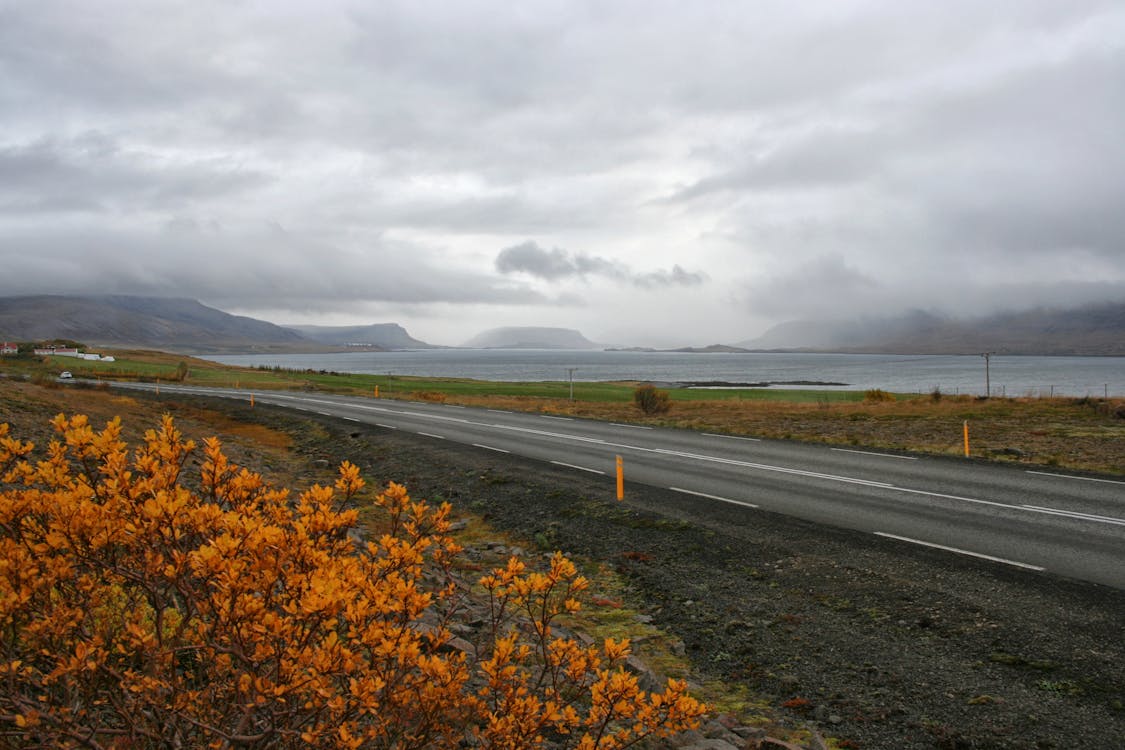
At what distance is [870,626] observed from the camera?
6551 mm

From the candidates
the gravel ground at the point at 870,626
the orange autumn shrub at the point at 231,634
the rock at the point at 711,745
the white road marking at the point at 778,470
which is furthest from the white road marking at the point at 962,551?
the orange autumn shrub at the point at 231,634

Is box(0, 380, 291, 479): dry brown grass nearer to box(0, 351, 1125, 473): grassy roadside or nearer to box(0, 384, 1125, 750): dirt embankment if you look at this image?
box(0, 384, 1125, 750): dirt embankment

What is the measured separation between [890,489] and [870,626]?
6982 millimetres

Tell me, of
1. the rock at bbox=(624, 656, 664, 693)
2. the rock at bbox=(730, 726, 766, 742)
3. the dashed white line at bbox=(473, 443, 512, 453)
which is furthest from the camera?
the dashed white line at bbox=(473, 443, 512, 453)

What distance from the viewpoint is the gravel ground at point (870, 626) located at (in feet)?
16.1

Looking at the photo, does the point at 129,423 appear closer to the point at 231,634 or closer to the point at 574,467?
the point at 574,467

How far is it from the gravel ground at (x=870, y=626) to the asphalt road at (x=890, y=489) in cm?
91

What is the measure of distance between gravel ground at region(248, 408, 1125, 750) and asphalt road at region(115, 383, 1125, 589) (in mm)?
908

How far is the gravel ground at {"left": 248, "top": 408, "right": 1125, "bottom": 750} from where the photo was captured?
193 inches

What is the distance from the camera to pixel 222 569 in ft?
7.63

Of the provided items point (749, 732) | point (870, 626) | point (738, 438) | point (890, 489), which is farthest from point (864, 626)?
point (738, 438)

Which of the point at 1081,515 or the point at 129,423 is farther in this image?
the point at 129,423

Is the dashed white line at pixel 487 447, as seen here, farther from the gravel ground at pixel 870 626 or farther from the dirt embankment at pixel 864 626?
the gravel ground at pixel 870 626

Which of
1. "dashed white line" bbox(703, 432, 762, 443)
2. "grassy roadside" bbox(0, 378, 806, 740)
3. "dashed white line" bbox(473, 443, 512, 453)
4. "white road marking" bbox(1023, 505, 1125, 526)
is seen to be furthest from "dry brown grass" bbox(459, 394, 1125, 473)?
"grassy roadside" bbox(0, 378, 806, 740)
